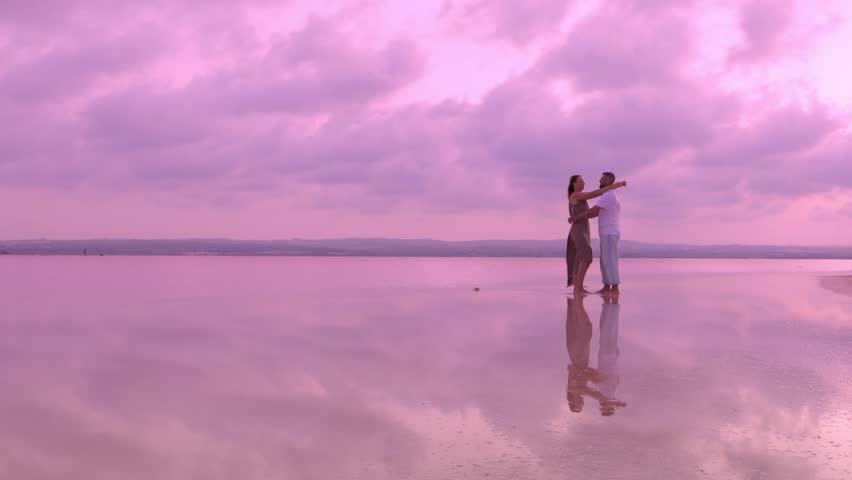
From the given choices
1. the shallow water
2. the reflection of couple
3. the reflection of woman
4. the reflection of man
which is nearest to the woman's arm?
the reflection of woman

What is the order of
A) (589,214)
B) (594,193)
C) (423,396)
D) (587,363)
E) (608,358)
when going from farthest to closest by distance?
1. (589,214)
2. (594,193)
3. (608,358)
4. (587,363)
5. (423,396)

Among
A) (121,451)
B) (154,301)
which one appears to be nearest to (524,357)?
(121,451)

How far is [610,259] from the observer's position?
15508 millimetres

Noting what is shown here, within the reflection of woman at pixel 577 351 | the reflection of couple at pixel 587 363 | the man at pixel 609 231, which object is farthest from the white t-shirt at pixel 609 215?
the reflection of couple at pixel 587 363

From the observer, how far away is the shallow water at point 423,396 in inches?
141

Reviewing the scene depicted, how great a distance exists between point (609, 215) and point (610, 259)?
37.9 inches

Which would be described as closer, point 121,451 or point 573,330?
point 121,451

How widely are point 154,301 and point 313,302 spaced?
306 centimetres

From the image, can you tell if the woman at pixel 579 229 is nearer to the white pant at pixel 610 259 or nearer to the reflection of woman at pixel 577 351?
the white pant at pixel 610 259

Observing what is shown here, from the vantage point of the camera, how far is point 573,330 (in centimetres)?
902

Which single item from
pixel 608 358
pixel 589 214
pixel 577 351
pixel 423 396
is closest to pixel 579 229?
pixel 589 214

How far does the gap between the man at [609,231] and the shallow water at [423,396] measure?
4745 mm

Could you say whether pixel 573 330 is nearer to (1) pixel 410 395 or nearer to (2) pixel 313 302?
(1) pixel 410 395

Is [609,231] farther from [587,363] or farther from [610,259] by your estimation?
[587,363]
